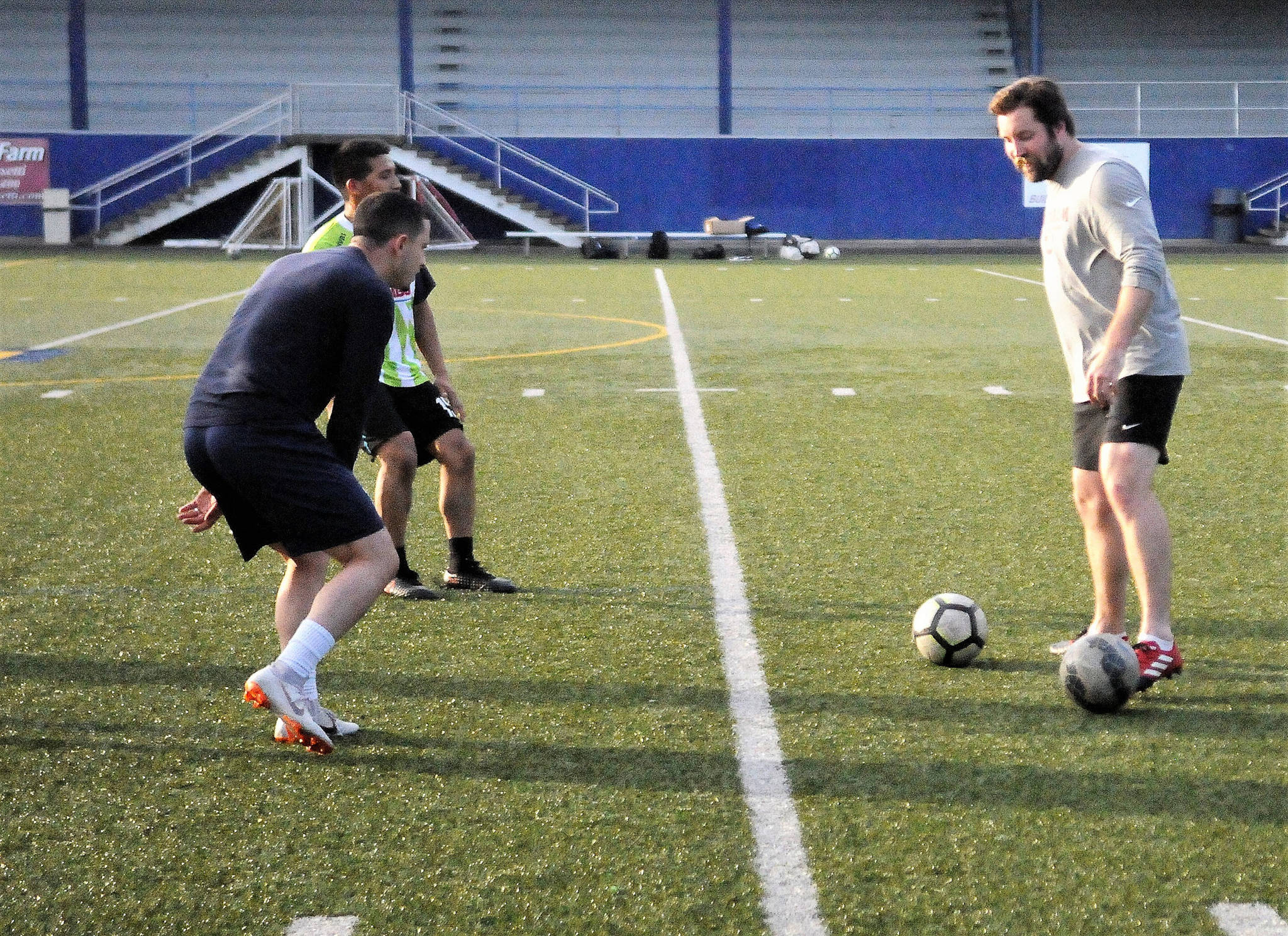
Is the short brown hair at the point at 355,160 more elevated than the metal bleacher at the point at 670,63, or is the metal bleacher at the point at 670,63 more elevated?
the metal bleacher at the point at 670,63

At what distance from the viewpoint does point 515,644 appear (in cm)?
516

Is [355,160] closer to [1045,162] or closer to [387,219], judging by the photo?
[387,219]

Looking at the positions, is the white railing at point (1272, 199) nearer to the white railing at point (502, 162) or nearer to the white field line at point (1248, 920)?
the white railing at point (502, 162)

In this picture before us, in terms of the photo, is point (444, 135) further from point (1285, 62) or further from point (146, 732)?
point (146, 732)

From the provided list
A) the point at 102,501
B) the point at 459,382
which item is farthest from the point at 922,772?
the point at 459,382

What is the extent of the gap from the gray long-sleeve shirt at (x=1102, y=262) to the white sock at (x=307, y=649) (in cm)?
233

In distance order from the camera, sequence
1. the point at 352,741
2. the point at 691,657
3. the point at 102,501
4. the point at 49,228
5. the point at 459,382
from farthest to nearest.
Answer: the point at 49,228 → the point at 459,382 → the point at 102,501 → the point at 691,657 → the point at 352,741

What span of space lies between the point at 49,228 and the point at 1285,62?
30.0 meters

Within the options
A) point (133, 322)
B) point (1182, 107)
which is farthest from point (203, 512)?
point (1182, 107)

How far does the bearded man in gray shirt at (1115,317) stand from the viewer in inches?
174

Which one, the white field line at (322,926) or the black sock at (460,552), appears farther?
the black sock at (460,552)

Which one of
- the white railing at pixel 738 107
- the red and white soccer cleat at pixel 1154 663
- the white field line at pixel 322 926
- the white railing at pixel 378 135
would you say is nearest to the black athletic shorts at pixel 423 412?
the red and white soccer cleat at pixel 1154 663

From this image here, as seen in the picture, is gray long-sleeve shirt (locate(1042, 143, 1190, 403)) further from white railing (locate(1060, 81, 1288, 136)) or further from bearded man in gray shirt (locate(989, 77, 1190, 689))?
white railing (locate(1060, 81, 1288, 136))

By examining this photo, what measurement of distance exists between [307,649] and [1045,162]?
2558mm
